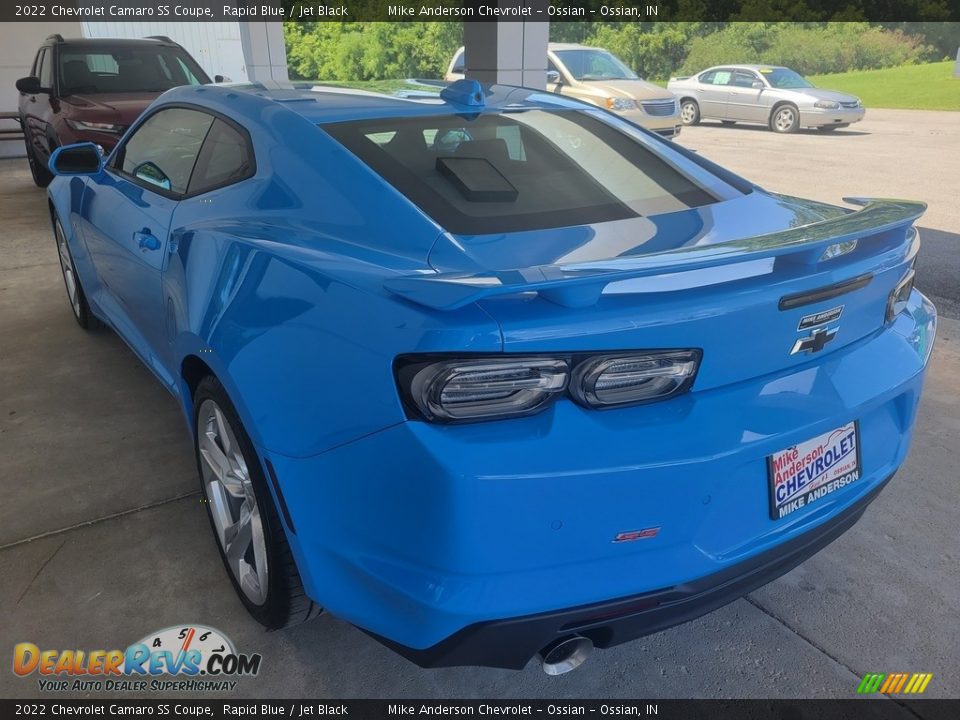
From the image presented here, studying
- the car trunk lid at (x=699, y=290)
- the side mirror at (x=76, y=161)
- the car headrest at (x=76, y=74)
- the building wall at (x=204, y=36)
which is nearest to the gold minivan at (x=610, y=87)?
the car headrest at (x=76, y=74)

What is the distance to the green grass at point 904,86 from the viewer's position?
23797 mm

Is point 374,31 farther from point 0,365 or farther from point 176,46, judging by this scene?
point 0,365

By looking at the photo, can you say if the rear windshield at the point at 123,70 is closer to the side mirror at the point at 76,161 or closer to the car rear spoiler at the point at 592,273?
the side mirror at the point at 76,161

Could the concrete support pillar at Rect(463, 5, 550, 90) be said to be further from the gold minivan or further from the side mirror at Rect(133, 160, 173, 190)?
the side mirror at Rect(133, 160, 173, 190)

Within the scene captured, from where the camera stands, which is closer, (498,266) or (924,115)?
(498,266)

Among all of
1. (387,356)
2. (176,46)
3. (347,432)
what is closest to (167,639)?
(347,432)

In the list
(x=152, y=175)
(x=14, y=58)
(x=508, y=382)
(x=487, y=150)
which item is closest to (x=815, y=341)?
(x=508, y=382)

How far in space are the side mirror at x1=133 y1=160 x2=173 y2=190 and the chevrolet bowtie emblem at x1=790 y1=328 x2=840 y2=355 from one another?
7.31ft

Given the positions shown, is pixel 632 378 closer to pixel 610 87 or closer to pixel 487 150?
pixel 487 150

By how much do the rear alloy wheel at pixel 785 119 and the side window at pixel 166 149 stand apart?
1519cm

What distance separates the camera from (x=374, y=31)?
25.7 metres

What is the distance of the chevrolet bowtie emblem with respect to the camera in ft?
5.68

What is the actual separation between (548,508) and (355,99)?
1665 millimetres
